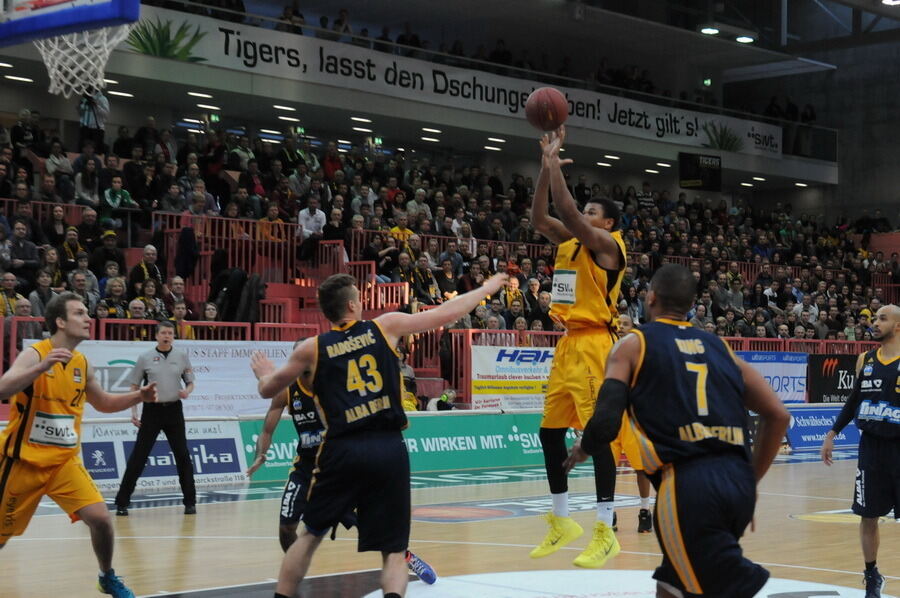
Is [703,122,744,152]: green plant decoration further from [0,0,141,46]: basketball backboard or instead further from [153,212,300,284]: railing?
[0,0,141,46]: basketball backboard

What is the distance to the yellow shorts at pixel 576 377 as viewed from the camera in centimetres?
803

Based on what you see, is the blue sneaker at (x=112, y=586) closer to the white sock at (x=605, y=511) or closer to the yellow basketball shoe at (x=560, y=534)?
the yellow basketball shoe at (x=560, y=534)

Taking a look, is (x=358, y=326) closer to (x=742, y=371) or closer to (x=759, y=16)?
(x=742, y=371)

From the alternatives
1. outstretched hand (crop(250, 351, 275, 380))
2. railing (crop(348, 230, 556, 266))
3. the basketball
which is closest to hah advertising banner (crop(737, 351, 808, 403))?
railing (crop(348, 230, 556, 266))

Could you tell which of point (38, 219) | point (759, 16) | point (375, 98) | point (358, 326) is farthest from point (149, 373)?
point (759, 16)

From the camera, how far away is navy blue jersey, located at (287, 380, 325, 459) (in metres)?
8.23

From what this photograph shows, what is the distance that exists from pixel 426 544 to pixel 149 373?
4419 millimetres

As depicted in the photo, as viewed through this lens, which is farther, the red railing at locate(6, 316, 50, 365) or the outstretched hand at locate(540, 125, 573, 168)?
the red railing at locate(6, 316, 50, 365)

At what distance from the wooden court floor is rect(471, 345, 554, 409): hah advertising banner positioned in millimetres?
4466

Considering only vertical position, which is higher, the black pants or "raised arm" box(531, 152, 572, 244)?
"raised arm" box(531, 152, 572, 244)

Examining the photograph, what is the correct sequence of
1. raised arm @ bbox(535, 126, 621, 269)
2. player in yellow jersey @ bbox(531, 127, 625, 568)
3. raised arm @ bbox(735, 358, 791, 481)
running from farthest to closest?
player in yellow jersey @ bbox(531, 127, 625, 568) < raised arm @ bbox(535, 126, 621, 269) < raised arm @ bbox(735, 358, 791, 481)

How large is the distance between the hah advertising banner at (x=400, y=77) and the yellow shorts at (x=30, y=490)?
17.3 metres

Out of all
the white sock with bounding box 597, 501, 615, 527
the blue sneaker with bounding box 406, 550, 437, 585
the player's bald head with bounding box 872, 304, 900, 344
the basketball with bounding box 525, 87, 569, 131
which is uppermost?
the basketball with bounding box 525, 87, 569, 131

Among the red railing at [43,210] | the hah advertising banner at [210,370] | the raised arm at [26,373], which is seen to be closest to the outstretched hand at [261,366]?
the raised arm at [26,373]
